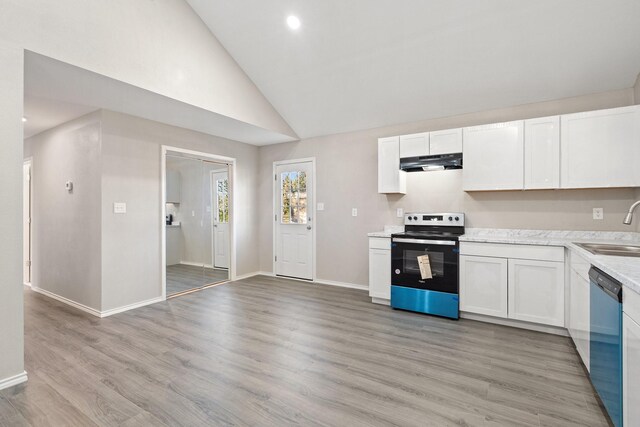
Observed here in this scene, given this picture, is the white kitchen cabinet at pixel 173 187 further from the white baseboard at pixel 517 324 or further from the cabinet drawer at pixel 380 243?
the white baseboard at pixel 517 324

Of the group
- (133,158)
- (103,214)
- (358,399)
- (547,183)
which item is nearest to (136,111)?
(133,158)

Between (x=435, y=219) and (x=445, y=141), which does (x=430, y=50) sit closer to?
(x=445, y=141)

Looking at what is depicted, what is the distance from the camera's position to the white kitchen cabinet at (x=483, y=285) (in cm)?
323

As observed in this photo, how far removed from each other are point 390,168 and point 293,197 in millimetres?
1912

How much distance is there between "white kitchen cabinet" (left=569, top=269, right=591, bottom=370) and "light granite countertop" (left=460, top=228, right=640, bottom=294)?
240 mm

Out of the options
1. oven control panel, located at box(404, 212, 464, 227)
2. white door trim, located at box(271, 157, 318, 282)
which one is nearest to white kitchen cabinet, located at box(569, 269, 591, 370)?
oven control panel, located at box(404, 212, 464, 227)

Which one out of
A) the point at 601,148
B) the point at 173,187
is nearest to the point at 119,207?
the point at 173,187

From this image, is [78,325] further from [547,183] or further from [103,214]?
[547,183]

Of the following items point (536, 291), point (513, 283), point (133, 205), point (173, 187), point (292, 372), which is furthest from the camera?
point (173, 187)

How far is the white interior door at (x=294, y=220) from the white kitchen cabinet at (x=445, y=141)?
2069mm

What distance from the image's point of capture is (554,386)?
2.17 meters

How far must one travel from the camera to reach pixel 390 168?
4.20 m

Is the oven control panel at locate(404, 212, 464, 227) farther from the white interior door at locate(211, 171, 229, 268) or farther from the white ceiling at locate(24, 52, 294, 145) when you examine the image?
the white interior door at locate(211, 171, 229, 268)

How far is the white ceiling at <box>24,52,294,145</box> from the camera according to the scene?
2.65 m
